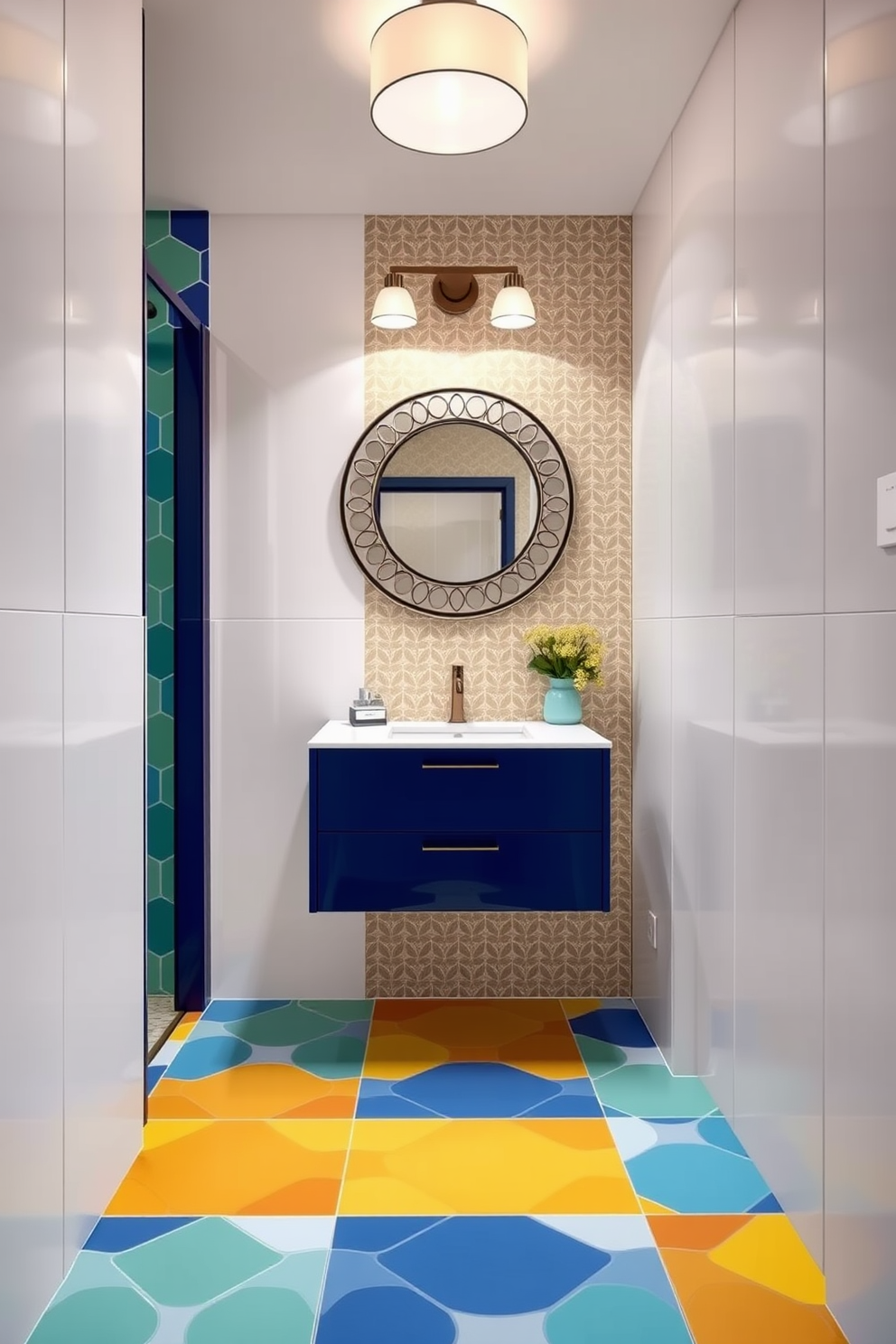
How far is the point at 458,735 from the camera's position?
299 cm

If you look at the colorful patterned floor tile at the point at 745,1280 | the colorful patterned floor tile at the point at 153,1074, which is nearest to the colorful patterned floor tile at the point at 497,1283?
the colorful patterned floor tile at the point at 745,1280

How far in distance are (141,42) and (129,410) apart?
2.54ft

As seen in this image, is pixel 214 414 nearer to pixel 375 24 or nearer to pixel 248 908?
pixel 375 24

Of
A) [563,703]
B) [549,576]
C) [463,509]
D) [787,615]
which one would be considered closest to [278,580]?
[463,509]

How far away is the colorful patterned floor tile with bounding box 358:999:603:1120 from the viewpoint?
2434mm

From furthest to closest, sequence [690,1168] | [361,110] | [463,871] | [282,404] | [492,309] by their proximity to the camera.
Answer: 1. [282,404]
2. [492,309]
3. [463,871]
4. [361,110]
5. [690,1168]

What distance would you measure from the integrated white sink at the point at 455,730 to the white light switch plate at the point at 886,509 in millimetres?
1510

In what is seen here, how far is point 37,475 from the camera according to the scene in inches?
63.7

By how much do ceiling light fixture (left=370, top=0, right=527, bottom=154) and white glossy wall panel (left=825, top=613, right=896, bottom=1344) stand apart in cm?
123

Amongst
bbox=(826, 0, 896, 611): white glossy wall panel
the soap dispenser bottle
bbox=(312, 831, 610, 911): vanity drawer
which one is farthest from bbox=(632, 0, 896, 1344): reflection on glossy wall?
the soap dispenser bottle

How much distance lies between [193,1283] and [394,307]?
97.3 inches

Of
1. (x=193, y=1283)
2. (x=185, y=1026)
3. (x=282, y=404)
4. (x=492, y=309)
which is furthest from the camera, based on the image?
(x=282, y=404)

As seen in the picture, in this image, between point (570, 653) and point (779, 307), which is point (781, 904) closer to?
point (779, 307)

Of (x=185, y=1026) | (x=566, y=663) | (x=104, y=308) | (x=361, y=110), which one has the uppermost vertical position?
(x=361, y=110)
